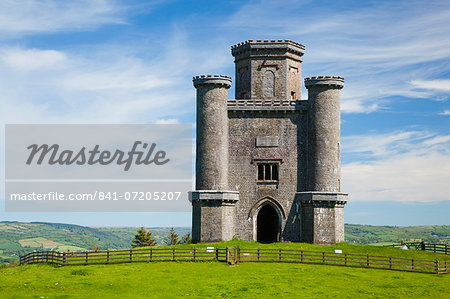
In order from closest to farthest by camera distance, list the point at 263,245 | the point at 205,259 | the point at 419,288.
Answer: the point at 419,288, the point at 205,259, the point at 263,245

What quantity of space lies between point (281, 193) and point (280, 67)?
41.1 ft

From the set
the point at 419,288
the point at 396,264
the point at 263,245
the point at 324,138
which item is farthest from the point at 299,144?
the point at 419,288

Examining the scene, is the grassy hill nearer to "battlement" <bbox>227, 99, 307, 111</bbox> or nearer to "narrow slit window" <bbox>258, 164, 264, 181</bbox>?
"narrow slit window" <bbox>258, 164, 264, 181</bbox>

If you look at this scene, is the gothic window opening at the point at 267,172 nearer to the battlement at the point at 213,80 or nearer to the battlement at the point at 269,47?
the battlement at the point at 213,80

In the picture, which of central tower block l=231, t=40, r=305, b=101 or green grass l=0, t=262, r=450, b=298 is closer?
green grass l=0, t=262, r=450, b=298

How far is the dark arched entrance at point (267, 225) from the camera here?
5153 centimetres

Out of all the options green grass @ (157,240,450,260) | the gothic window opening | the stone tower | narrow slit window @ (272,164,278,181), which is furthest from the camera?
narrow slit window @ (272,164,278,181)

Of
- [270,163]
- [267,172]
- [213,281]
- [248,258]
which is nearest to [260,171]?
[267,172]

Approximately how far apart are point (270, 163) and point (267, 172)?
92 cm

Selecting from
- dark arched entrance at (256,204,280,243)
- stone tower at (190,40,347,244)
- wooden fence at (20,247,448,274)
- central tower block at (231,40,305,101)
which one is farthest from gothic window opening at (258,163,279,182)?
wooden fence at (20,247,448,274)

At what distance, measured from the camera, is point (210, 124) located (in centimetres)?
4778

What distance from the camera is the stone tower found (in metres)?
46.7

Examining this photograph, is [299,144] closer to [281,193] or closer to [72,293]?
[281,193]

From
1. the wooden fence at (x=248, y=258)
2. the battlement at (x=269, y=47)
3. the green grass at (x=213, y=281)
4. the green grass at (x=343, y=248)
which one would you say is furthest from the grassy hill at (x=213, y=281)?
the battlement at (x=269, y=47)
